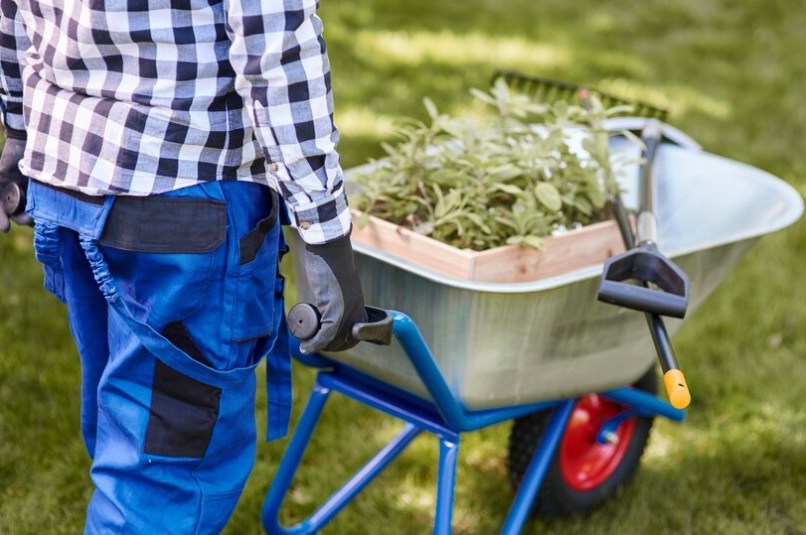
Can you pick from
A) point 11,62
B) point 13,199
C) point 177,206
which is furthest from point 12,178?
point 177,206

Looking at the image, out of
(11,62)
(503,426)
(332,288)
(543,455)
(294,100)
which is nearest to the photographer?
(294,100)

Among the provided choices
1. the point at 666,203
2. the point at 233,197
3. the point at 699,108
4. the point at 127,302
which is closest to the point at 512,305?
the point at 233,197

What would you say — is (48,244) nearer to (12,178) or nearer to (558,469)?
(12,178)

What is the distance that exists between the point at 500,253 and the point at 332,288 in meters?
0.47

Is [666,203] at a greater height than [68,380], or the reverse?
[666,203]

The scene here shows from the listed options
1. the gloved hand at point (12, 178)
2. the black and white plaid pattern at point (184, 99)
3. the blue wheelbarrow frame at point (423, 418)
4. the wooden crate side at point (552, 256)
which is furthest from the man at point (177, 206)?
the wooden crate side at point (552, 256)

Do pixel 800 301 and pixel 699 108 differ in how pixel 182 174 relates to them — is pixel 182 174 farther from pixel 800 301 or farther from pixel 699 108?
pixel 699 108

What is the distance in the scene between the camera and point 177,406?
160 centimetres

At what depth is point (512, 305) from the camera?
5.92 ft

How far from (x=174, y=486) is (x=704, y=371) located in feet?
6.36

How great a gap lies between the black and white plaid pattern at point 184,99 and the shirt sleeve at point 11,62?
112 millimetres

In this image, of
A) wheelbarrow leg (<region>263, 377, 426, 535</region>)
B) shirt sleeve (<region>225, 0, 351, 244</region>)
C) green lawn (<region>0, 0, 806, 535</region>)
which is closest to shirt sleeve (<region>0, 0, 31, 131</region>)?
shirt sleeve (<region>225, 0, 351, 244</region>)

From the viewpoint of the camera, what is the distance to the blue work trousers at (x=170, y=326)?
1511mm

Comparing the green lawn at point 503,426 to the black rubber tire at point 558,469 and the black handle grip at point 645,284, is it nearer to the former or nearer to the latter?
the black rubber tire at point 558,469
